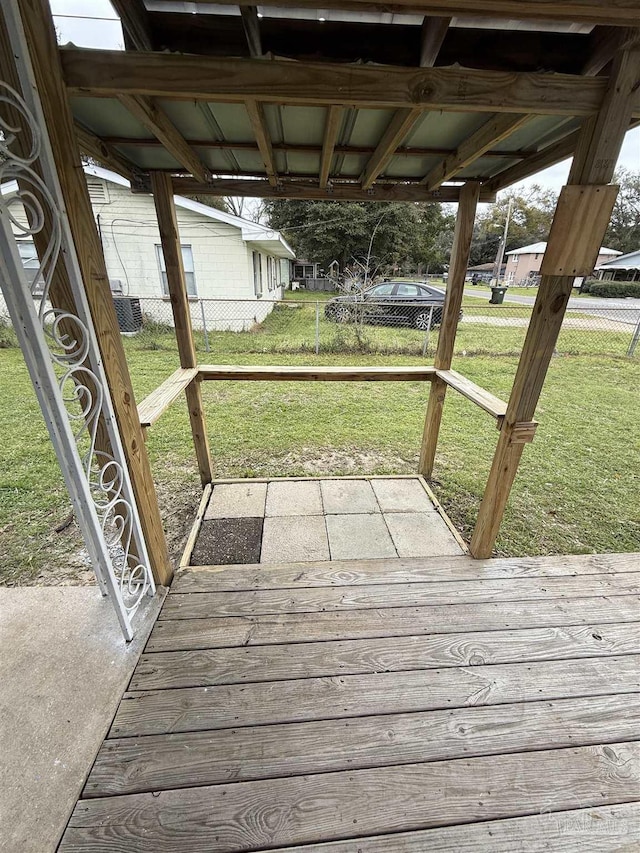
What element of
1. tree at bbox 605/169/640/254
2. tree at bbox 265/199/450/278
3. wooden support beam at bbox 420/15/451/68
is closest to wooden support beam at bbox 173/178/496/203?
wooden support beam at bbox 420/15/451/68

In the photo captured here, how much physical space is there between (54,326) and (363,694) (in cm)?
170

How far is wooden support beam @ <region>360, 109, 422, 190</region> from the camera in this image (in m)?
1.37

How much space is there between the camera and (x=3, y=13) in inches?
37.1

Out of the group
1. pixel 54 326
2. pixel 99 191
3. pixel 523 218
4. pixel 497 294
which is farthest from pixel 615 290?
pixel 54 326

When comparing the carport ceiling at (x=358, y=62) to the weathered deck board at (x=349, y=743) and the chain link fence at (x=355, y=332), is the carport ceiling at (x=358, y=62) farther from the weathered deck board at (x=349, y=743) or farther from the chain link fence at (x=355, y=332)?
the chain link fence at (x=355, y=332)

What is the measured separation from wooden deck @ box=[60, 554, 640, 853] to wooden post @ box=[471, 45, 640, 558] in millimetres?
964

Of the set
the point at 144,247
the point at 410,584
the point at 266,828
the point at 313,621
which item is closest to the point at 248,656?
the point at 313,621

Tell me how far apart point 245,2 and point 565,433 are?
4.39 m

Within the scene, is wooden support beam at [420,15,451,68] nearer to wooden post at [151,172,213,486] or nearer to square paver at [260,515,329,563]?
wooden post at [151,172,213,486]

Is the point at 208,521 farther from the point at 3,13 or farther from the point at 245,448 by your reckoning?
the point at 3,13

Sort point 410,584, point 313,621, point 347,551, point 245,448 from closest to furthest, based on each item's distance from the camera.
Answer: point 313,621
point 410,584
point 347,551
point 245,448

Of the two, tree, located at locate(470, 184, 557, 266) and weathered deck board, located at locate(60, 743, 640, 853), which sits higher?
tree, located at locate(470, 184, 557, 266)

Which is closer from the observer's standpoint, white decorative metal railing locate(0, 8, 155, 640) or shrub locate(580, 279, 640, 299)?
white decorative metal railing locate(0, 8, 155, 640)

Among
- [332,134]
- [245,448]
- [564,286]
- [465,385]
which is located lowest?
[245,448]
